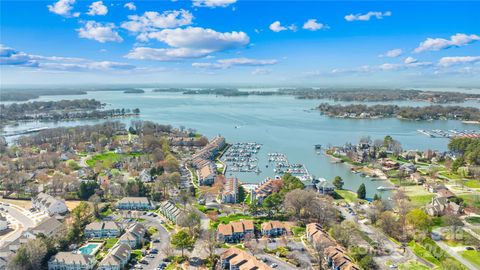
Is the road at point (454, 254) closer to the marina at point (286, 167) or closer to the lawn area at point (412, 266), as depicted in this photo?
the lawn area at point (412, 266)

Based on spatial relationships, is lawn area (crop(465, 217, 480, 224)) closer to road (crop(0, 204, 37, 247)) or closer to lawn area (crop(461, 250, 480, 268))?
lawn area (crop(461, 250, 480, 268))

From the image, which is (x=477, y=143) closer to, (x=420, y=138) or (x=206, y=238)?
(x=420, y=138)

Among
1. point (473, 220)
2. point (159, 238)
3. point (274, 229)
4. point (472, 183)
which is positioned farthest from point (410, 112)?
point (159, 238)

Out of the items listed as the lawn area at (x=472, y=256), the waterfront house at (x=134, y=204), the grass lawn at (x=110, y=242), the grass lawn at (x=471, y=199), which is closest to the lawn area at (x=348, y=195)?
the grass lawn at (x=471, y=199)

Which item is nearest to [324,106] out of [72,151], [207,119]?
[207,119]

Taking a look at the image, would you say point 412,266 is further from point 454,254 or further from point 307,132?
point 307,132

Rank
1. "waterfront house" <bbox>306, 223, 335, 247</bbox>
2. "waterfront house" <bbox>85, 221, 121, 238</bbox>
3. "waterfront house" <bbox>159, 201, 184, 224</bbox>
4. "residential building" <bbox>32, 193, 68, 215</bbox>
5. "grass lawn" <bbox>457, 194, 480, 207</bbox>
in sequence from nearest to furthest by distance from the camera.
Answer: "waterfront house" <bbox>306, 223, 335, 247</bbox> → "waterfront house" <bbox>85, 221, 121, 238</bbox> → "waterfront house" <bbox>159, 201, 184, 224</bbox> → "residential building" <bbox>32, 193, 68, 215</bbox> → "grass lawn" <bbox>457, 194, 480, 207</bbox>

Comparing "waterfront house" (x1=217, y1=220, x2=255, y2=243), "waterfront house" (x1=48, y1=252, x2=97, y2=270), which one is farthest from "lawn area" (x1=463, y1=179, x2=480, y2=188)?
"waterfront house" (x1=48, y1=252, x2=97, y2=270)
